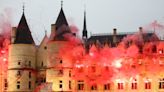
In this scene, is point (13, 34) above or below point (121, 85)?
above

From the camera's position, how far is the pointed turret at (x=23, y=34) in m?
82.9

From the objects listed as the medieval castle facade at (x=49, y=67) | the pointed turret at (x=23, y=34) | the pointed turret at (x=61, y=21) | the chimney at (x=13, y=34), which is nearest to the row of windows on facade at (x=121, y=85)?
the medieval castle facade at (x=49, y=67)

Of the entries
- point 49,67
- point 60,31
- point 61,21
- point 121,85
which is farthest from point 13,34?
point 121,85

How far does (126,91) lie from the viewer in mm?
78812

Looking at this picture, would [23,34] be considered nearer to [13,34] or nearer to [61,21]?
[13,34]

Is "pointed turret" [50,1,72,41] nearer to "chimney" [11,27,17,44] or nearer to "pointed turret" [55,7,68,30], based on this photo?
"pointed turret" [55,7,68,30]

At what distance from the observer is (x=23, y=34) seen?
8338 centimetres

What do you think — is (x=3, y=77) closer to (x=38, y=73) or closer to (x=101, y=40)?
(x=38, y=73)

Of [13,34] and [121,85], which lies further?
[13,34]

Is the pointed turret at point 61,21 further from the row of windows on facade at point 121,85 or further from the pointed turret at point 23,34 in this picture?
the row of windows on facade at point 121,85

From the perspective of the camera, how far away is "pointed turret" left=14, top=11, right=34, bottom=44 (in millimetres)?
82875

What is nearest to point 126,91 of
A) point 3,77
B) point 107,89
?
point 107,89

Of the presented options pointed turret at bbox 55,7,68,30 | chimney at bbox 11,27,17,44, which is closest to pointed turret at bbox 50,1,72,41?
pointed turret at bbox 55,7,68,30

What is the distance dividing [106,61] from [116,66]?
1826mm
